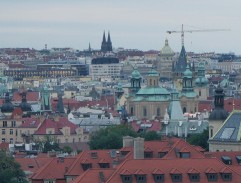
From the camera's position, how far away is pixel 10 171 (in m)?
71.9

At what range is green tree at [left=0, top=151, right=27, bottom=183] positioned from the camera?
7150cm

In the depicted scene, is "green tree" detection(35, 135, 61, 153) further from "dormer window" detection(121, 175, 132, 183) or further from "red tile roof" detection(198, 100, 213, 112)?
"red tile roof" detection(198, 100, 213, 112)

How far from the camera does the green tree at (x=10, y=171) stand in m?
71.5

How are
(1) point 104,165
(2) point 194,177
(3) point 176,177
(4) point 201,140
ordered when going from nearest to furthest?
1. (3) point 176,177
2. (2) point 194,177
3. (1) point 104,165
4. (4) point 201,140

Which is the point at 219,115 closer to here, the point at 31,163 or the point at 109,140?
the point at 109,140

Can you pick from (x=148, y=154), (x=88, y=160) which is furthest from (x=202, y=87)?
(x=88, y=160)

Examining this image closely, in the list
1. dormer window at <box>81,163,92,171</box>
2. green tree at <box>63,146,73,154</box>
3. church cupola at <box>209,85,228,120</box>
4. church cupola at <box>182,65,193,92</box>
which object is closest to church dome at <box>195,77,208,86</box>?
church cupola at <box>182,65,193,92</box>

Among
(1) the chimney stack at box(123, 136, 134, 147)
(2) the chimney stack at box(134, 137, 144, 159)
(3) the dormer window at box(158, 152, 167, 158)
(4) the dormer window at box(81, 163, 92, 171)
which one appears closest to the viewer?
(2) the chimney stack at box(134, 137, 144, 159)

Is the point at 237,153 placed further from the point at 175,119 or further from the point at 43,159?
the point at 175,119

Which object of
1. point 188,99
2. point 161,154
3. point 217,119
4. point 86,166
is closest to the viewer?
point 86,166

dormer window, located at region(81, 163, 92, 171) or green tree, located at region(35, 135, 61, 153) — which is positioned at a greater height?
dormer window, located at region(81, 163, 92, 171)

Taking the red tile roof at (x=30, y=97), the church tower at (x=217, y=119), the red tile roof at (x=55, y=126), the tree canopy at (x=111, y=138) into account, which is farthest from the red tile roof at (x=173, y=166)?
the red tile roof at (x=30, y=97)

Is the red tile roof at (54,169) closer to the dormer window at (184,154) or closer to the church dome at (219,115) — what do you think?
the dormer window at (184,154)

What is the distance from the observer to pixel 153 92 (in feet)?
482
